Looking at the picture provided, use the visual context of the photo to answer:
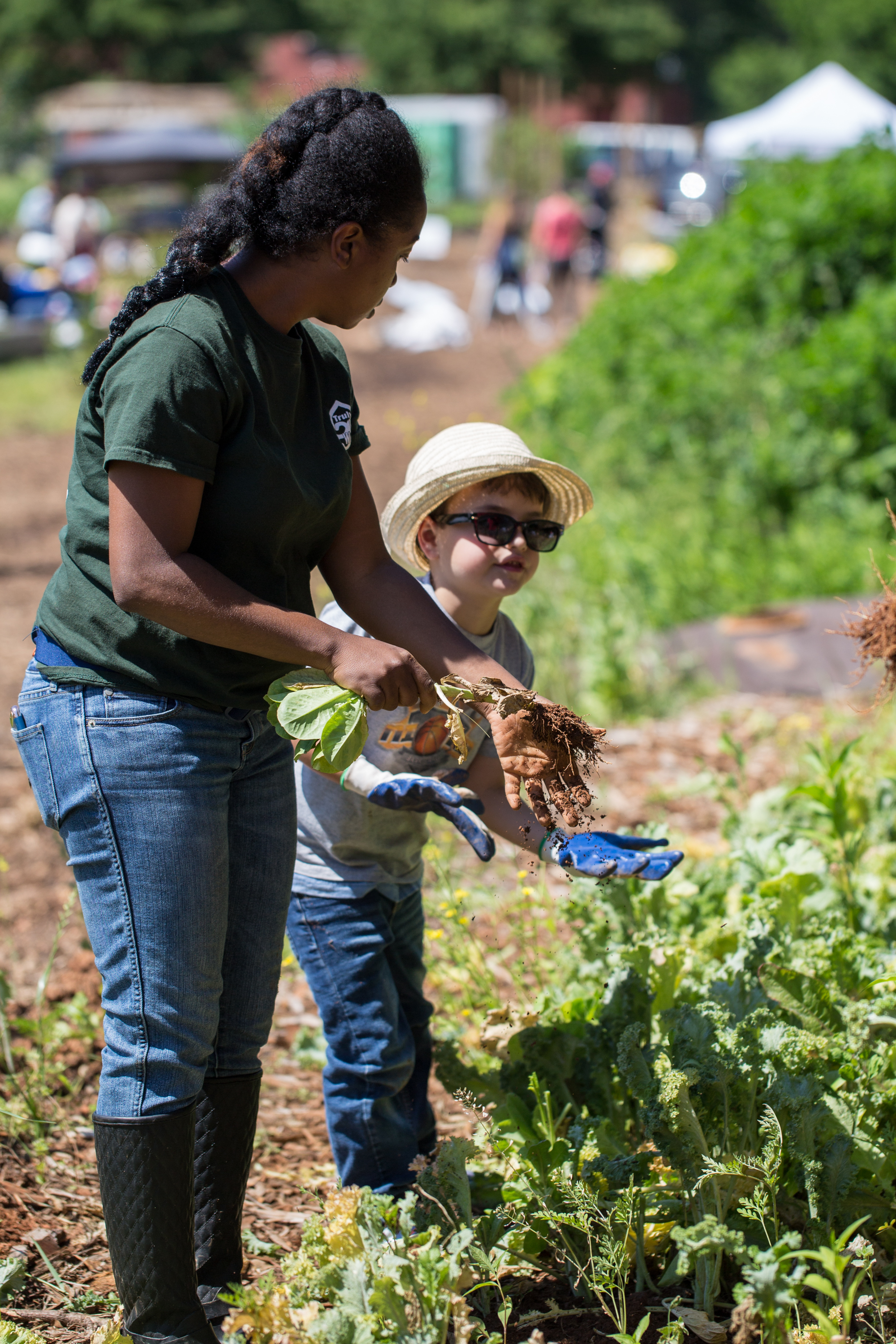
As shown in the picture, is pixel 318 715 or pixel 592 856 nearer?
pixel 318 715

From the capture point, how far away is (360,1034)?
7.72ft

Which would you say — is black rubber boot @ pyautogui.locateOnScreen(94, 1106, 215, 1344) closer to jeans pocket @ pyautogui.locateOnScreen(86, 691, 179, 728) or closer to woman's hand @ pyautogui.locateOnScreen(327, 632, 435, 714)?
jeans pocket @ pyautogui.locateOnScreen(86, 691, 179, 728)

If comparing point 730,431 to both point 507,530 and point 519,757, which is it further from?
point 519,757

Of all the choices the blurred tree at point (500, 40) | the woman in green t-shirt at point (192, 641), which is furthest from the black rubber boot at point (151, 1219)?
the blurred tree at point (500, 40)

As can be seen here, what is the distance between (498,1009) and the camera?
2.47 m

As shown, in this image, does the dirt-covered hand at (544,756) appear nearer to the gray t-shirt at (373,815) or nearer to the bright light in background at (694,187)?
the gray t-shirt at (373,815)

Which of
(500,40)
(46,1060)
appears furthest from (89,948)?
(500,40)

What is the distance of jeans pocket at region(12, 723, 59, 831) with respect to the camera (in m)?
1.88

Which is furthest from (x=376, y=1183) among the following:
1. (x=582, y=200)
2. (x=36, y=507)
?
(x=582, y=200)

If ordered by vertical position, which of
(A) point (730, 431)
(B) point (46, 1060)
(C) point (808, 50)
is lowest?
(B) point (46, 1060)

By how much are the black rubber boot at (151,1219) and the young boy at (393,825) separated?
502 mm

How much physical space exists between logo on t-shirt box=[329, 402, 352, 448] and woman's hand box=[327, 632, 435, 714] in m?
0.37

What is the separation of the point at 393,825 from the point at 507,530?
60 centimetres

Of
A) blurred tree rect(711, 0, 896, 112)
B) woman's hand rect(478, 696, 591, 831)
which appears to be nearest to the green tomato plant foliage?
woman's hand rect(478, 696, 591, 831)
